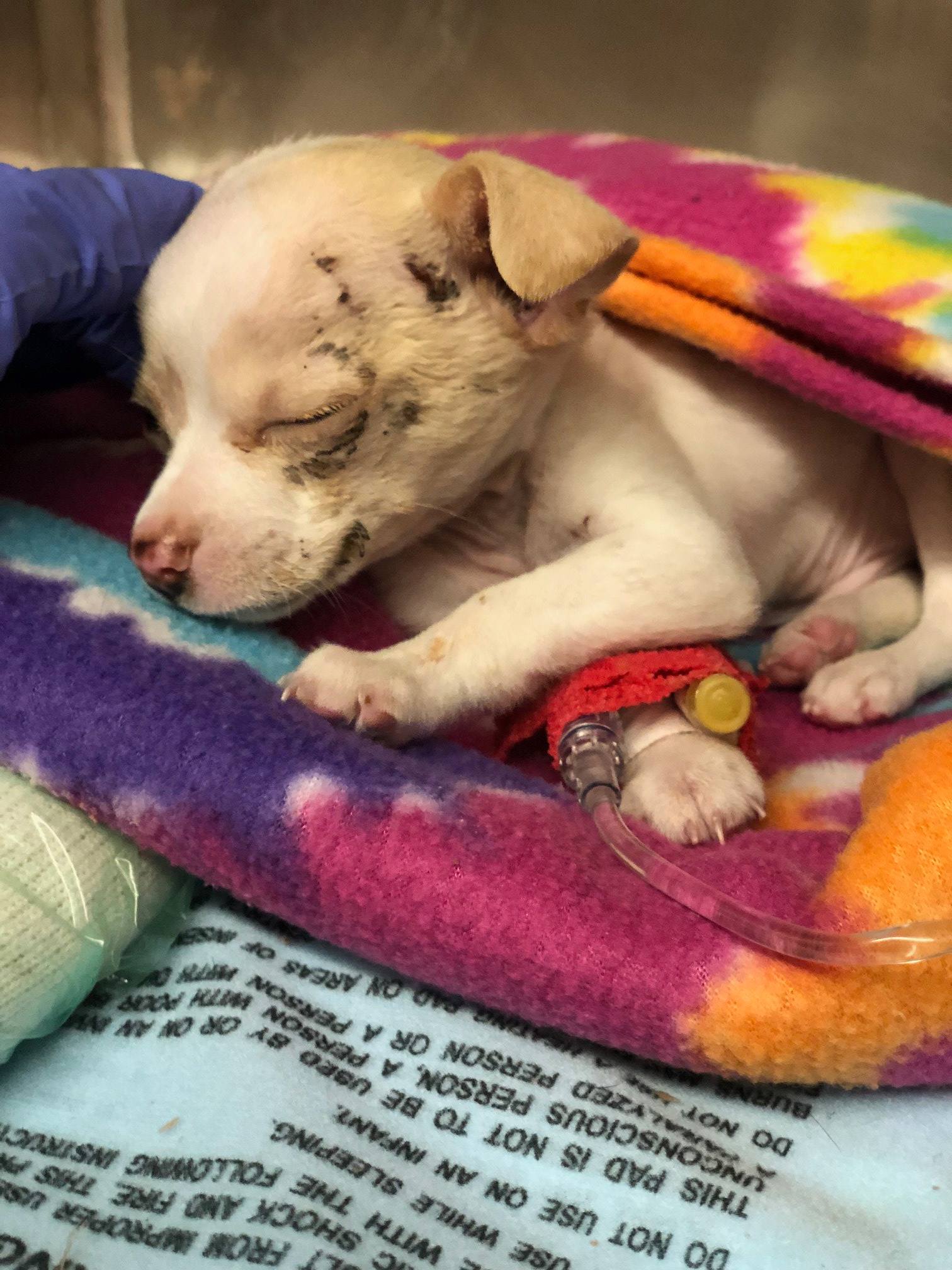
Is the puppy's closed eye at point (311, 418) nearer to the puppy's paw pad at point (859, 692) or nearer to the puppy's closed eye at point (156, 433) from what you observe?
the puppy's closed eye at point (156, 433)

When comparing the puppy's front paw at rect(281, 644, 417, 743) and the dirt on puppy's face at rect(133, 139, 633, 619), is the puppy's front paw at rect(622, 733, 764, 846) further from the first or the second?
the dirt on puppy's face at rect(133, 139, 633, 619)

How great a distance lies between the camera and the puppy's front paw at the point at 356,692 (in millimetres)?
1228

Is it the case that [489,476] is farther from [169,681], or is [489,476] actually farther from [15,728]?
[15,728]

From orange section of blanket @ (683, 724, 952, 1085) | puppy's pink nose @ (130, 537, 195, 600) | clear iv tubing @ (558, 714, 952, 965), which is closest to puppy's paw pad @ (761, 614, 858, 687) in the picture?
clear iv tubing @ (558, 714, 952, 965)

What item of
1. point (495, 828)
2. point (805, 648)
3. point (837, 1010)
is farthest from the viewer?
point (805, 648)

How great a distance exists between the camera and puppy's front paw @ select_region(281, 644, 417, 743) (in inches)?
48.3

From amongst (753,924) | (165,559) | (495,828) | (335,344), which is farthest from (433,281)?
(753,924)

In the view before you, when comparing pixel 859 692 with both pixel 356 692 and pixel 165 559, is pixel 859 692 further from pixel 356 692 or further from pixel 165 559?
pixel 165 559

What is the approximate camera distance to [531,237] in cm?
117

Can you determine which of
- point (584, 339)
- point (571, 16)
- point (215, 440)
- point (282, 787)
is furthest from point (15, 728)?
point (571, 16)

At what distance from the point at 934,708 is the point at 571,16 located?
2.04 metres

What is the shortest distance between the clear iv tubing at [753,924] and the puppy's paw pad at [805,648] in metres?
0.63

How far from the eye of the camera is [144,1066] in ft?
3.41

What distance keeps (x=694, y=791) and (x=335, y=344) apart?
0.66 m
